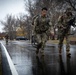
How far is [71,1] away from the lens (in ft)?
144

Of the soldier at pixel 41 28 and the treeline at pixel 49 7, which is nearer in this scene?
the soldier at pixel 41 28

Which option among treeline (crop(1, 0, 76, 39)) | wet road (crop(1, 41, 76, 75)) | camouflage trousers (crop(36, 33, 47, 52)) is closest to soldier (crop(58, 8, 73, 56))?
camouflage trousers (crop(36, 33, 47, 52))

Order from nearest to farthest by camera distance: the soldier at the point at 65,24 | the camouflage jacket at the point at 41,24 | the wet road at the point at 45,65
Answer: the wet road at the point at 45,65 < the camouflage jacket at the point at 41,24 < the soldier at the point at 65,24

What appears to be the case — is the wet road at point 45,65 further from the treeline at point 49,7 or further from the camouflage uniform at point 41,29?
the treeline at point 49,7

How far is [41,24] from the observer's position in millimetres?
14367

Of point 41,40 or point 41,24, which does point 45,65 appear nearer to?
point 41,40

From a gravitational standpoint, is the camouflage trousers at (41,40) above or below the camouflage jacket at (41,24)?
below

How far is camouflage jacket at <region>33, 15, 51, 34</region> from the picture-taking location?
14250 millimetres

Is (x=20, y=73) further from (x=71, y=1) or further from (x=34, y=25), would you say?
(x=71, y=1)

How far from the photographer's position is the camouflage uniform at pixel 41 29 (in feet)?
46.8

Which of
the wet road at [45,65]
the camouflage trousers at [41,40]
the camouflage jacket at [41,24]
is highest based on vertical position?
the camouflage jacket at [41,24]

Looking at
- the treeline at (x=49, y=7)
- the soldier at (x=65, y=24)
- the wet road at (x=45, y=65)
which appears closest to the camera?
A: the wet road at (x=45, y=65)

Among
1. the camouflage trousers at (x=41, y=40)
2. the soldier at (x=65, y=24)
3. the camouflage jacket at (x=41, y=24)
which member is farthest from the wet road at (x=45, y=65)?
the soldier at (x=65, y=24)

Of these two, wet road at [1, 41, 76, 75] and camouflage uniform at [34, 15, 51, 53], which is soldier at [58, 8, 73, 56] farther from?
wet road at [1, 41, 76, 75]
